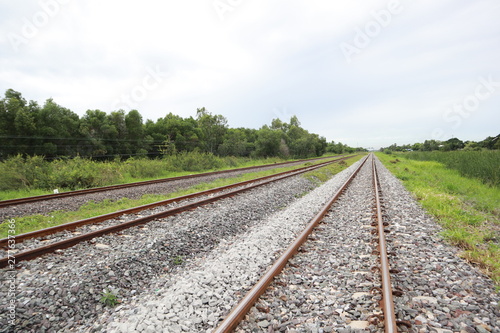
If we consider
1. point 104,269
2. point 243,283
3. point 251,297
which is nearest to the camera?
point 251,297

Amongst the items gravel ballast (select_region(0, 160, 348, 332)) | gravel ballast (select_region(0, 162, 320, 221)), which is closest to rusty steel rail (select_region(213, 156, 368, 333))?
gravel ballast (select_region(0, 160, 348, 332))

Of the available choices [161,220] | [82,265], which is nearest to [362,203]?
[161,220]

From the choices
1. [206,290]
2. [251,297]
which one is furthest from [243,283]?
[251,297]

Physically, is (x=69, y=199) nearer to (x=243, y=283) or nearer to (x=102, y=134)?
(x=243, y=283)

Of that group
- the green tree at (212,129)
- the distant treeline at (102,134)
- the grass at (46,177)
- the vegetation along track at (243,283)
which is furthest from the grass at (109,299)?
the green tree at (212,129)

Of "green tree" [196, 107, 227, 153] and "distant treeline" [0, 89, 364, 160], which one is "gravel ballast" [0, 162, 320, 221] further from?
"green tree" [196, 107, 227, 153]

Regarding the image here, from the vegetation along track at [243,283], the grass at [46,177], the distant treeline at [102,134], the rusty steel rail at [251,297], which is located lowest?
the vegetation along track at [243,283]

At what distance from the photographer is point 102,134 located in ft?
96.4

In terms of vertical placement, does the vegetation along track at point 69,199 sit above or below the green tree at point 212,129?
below

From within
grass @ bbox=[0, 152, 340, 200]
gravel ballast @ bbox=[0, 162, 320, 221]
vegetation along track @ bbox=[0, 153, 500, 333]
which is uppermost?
grass @ bbox=[0, 152, 340, 200]

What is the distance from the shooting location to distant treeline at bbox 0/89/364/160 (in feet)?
73.0

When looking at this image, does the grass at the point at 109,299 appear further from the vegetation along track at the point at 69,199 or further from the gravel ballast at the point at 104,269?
the vegetation along track at the point at 69,199

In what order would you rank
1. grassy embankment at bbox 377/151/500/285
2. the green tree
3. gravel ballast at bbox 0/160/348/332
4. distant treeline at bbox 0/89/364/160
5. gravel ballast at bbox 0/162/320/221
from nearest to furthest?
gravel ballast at bbox 0/160/348/332 < grassy embankment at bbox 377/151/500/285 < gravel ballast at bbox 0/162/320/221 < distant treeline at bbox 0/89/364/160 < the green tree

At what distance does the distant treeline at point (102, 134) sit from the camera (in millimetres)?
22266
